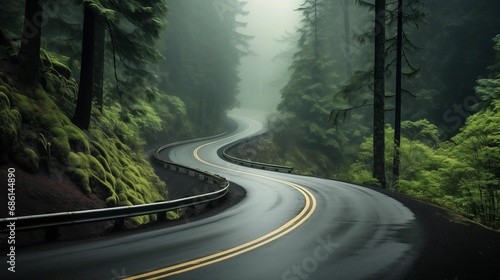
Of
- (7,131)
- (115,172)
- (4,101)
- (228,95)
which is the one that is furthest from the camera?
(228,95)

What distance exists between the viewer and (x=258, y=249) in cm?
727

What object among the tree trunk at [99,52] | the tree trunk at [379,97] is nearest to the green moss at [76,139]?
the tree trunk at [99,52]

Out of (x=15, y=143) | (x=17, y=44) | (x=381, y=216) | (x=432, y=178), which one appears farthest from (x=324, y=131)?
(x=15, y=143)

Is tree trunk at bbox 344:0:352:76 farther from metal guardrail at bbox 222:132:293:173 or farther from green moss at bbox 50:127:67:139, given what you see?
green moss at bbox 50:127:67:139

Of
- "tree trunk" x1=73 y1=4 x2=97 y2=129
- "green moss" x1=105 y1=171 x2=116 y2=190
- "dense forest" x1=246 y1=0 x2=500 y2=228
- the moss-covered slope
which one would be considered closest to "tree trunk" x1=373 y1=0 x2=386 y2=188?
"dense forest" x1=246 y1=0 x2=500 y2=228

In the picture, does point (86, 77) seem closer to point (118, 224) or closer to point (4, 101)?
point (4, 101)

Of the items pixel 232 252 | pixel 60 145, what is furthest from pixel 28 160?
pixel 232 252

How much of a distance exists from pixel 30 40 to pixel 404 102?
107 feet

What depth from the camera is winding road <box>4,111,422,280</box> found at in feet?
18.8

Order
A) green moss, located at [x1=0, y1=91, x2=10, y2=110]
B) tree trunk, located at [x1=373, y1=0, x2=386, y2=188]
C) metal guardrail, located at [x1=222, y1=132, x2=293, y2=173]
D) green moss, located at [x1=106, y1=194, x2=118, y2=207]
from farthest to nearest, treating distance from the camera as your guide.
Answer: metal guardrail, located at [x1=222, y1=132, x2=293, y2=173], tree trunk, located at [x1=373, y1=0, x2=386, y2=188], green moss, located at [x1=106, y1=194, x2=118, y2=207], green moss, located at [x1=0, y1=91, x2=10, y2=110]

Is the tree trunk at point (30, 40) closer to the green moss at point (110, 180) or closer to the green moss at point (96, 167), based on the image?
the green moss at point (96, 167)

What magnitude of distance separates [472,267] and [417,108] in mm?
29852

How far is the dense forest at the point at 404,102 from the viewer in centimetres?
1595

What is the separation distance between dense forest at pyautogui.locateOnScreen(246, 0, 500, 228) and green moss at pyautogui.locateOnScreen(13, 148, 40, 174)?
51.4 feet
